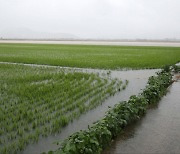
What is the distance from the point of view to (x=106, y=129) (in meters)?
4.44

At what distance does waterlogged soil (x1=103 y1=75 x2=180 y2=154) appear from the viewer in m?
4.49

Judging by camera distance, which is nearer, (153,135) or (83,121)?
(153,135)

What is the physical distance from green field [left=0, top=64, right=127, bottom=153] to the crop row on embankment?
1.19 meters

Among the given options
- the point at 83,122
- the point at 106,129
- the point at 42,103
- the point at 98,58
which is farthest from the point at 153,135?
the point at 98,58

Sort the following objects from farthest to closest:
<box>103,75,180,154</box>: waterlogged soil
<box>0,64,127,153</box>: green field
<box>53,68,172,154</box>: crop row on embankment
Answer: <box>0,64,127,153</box>: green field < <box>103,75,180,154</box>: waterlogged soil < <box>53,68,172,154</box>: crop row on embankment

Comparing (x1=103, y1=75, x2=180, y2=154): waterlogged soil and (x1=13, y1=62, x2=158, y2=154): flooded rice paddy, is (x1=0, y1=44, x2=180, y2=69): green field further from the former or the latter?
(x1=103, y1=75, x2=180, y2=154): waterlogged soil

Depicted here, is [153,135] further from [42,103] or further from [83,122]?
[42,103]

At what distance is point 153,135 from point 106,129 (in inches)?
49.7

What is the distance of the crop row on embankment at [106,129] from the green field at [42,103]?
1.19 metres

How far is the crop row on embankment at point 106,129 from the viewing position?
3775 mm

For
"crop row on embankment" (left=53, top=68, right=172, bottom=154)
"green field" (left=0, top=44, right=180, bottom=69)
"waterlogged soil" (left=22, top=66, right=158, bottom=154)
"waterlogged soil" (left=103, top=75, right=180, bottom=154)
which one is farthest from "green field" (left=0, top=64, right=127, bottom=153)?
"green field" (left=0, top=44, right=180, bottom=69)

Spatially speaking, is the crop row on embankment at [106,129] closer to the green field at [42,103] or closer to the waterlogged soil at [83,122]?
the waterlogged soil at [83,122]

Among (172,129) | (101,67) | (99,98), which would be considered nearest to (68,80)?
(99,98)

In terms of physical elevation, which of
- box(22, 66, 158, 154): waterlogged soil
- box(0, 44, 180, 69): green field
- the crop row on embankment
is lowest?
box(22, 66, 158, 154): waterlogged soil
